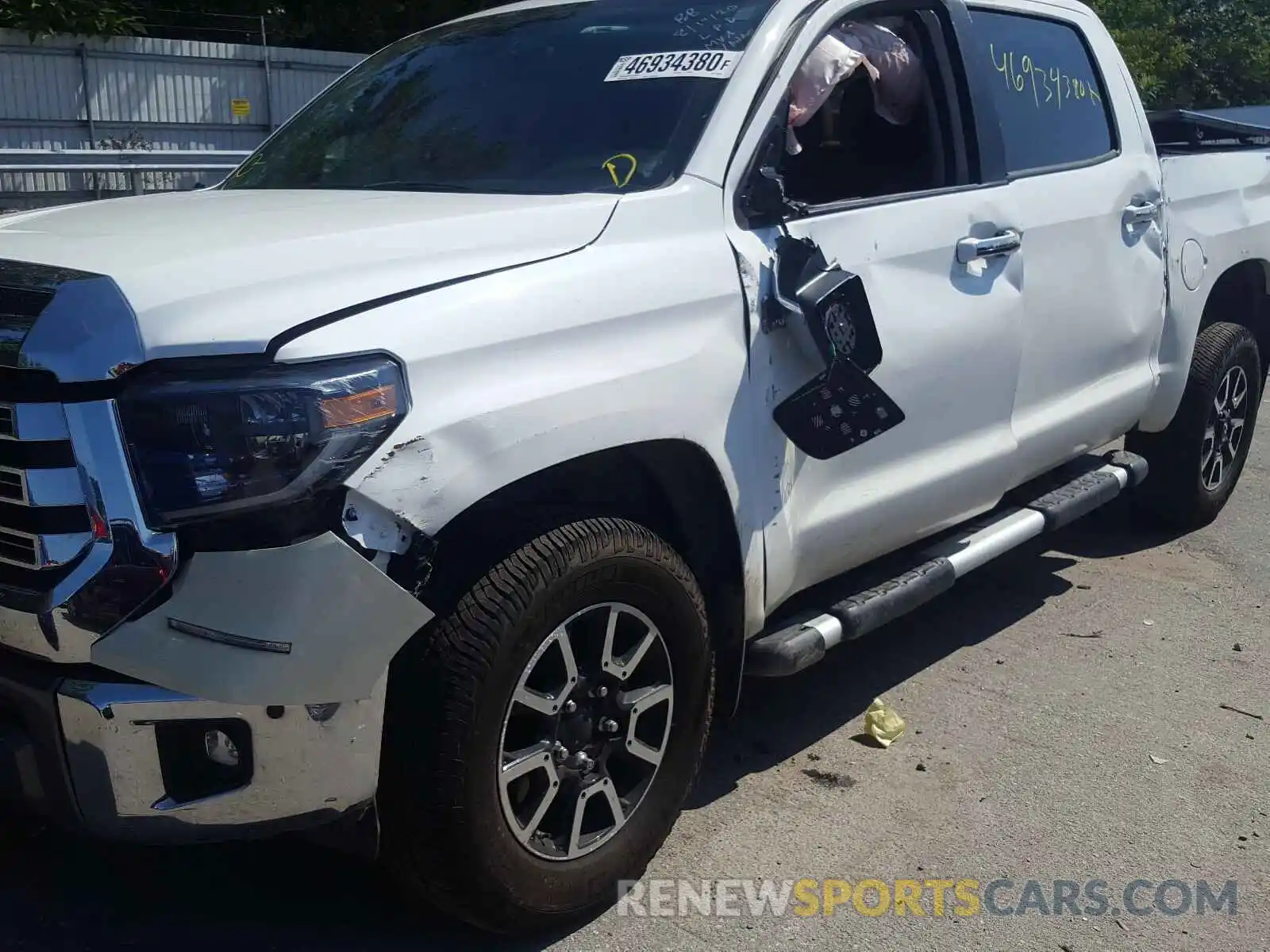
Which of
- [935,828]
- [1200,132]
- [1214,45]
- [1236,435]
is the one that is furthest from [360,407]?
[1214,45]

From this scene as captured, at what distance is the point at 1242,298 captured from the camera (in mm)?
5680

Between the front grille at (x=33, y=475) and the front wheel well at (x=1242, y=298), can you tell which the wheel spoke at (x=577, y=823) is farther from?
the front wheel well at (x=1242, y=298)

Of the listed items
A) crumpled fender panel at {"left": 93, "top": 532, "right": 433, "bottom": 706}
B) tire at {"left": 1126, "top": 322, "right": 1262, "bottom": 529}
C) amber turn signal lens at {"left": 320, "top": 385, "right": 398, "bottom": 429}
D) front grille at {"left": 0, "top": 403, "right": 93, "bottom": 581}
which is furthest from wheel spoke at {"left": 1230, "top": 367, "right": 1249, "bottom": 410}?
front grille at {"left": 0, "top": 403, "right": 93, "bottom": 581}

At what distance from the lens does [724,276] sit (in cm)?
294

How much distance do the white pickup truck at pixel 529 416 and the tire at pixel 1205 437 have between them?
1013 millimetres

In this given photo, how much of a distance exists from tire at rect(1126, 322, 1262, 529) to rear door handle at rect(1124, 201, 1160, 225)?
0.80 m

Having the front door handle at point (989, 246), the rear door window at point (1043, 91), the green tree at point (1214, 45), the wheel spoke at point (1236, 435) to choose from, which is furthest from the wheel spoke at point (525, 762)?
the green tree at point (1214, 45)

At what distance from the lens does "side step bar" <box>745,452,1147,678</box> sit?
3213 mm

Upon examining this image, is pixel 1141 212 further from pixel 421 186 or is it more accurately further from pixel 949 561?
pixel 421 186

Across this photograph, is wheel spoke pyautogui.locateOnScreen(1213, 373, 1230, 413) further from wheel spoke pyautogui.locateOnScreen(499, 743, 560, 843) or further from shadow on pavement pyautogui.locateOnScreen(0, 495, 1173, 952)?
wheel spoke pyautogui.locateOnScreen(499, 743, 560, 843)

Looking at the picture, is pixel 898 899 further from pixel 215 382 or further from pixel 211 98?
pixel 211 98

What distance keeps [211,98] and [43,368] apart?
734 inches

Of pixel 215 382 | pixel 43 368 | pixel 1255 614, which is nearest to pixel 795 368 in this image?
pixel 215 382

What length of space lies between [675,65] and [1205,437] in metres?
3.17
